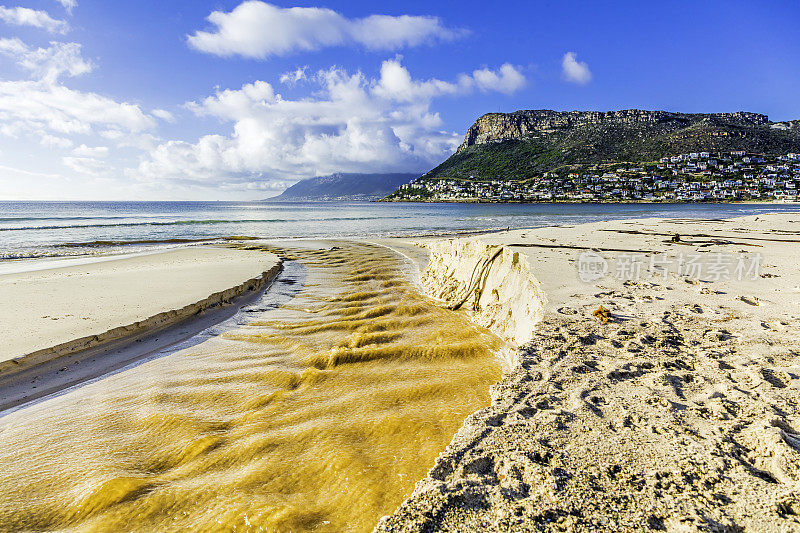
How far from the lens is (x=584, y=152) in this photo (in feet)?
348

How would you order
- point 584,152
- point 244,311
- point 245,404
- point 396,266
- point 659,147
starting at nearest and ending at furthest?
point 245,404 < point 244,311 < point 396,266 < point 659,147 < point 584,152

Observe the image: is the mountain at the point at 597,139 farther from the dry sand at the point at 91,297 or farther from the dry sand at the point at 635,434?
the dry sand at the point at 635,434

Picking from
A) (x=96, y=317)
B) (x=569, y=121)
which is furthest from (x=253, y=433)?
(x=569, y=121)

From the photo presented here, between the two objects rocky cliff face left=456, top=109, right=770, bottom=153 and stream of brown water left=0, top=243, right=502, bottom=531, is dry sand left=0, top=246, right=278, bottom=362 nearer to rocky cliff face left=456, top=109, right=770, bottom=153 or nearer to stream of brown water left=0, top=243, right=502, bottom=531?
stream of brown water left=0, top=243, right=502, bottom=531

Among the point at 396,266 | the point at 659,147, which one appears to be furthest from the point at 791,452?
the point at 659,147

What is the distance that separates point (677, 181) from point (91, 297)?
390 ft

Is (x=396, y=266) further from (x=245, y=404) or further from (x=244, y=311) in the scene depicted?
(x=245, y=404)

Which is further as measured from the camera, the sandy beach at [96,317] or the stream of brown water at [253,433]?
the sandy beach at [96,317]

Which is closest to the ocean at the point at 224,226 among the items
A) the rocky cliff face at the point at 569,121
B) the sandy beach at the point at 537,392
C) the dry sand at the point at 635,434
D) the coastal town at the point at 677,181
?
the sandy beach at the point at 537,392

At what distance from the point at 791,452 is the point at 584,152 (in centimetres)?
12201

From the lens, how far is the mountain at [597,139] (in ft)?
310

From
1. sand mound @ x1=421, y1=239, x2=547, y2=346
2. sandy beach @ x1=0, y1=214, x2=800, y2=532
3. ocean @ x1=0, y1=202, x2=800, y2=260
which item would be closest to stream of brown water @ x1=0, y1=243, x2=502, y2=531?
sandy beach @ x1=0, y1=214, x2=800, y2=532

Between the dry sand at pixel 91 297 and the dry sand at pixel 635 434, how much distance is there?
18.1ft

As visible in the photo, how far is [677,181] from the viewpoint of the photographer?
93375mm
